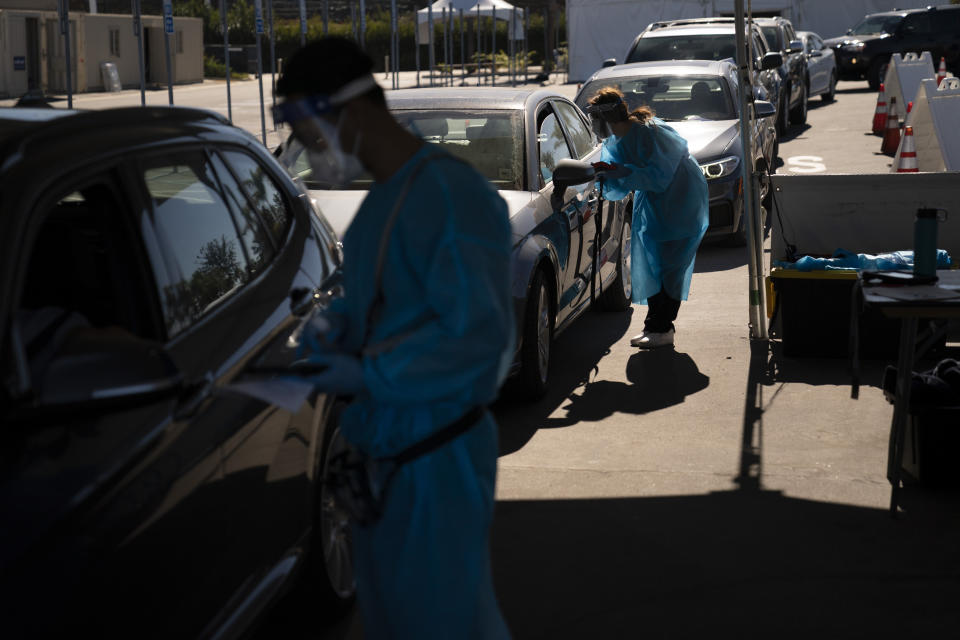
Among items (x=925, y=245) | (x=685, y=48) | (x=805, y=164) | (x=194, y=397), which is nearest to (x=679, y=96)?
(x=685, y=48)

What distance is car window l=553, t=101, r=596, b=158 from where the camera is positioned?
795cm

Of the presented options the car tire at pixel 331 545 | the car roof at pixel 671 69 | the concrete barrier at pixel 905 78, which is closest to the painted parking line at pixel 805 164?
the concrete barrier at pixel 905 78

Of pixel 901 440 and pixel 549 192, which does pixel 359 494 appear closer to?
pixel 901 440

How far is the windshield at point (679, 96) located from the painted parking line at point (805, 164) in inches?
142

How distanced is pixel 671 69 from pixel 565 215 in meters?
5.89


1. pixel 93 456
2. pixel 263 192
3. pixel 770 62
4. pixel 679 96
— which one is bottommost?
pixel 93 456

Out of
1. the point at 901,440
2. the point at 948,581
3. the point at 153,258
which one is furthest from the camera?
the point at 901,440

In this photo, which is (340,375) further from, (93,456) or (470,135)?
(470,135)

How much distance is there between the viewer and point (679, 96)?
12180 mm

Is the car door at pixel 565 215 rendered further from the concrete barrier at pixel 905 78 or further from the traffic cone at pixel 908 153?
the concrete barrier at pixel 905 78

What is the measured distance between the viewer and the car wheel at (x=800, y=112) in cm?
2146

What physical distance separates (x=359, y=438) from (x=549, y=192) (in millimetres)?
4605

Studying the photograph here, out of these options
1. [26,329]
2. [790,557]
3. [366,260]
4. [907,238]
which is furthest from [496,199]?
[907,238]

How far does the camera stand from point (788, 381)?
6934mm
